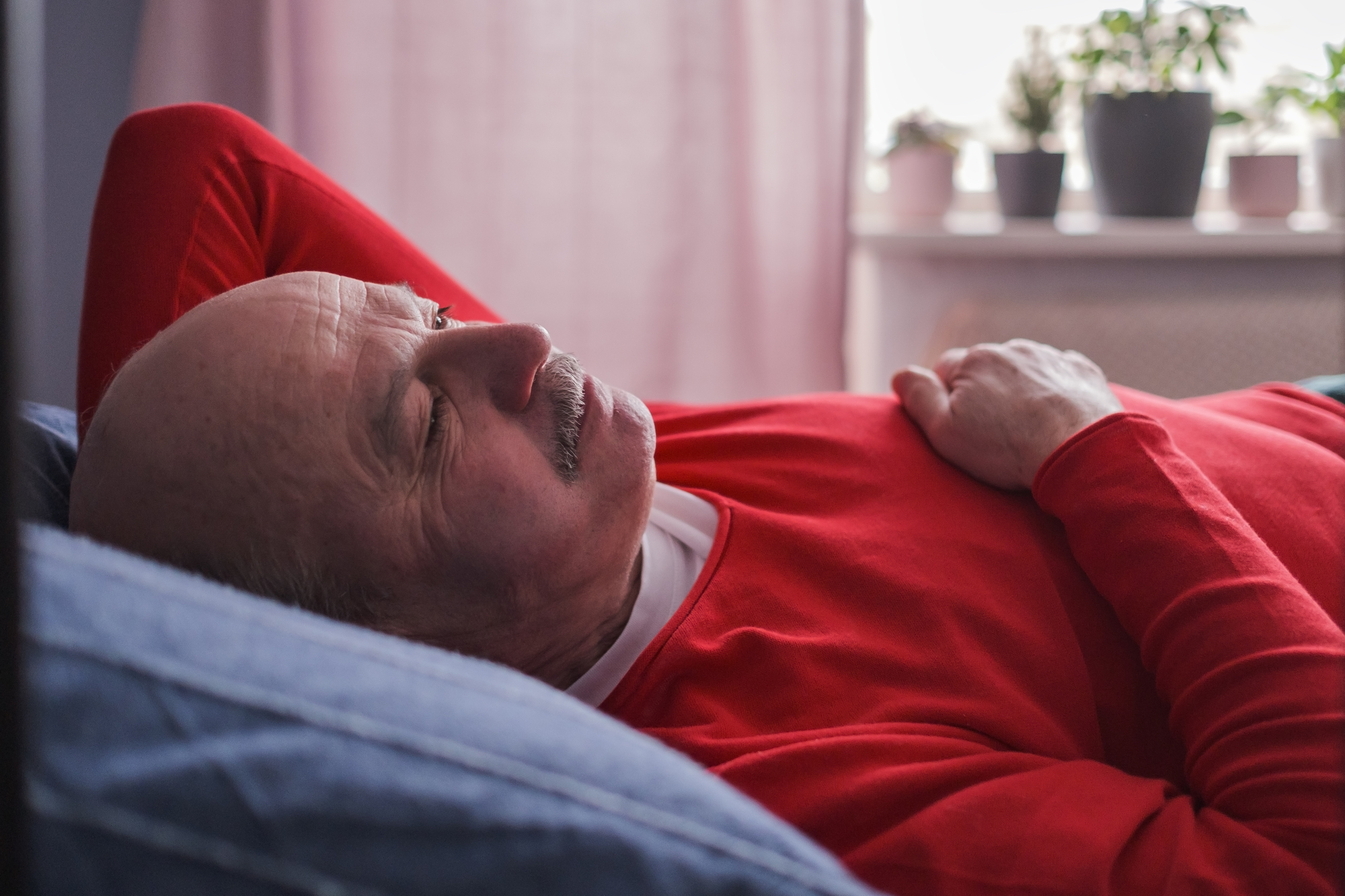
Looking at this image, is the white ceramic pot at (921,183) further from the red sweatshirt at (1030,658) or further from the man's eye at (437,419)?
the man's eye at (437,419)

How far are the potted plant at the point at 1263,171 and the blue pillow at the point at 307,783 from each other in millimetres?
2257

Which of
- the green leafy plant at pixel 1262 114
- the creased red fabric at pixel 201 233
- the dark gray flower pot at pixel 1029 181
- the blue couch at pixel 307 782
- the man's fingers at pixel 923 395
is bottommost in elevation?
the blue couch at pixel 307 782

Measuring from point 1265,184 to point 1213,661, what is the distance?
189cm

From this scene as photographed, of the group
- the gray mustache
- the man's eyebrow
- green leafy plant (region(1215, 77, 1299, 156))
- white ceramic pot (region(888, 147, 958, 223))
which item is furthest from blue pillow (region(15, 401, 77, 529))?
green leafy plant (region(1215, 77, 1299, 156))

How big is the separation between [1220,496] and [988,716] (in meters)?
0.30

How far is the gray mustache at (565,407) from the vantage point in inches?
30.8

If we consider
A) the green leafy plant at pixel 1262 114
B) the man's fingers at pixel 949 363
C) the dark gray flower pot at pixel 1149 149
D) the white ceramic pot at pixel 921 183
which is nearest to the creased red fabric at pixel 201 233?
the man's fingers at pixel 949 363

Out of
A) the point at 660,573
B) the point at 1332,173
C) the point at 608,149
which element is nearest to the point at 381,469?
the point at 660,573

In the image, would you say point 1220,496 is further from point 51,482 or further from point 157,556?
point 51,482

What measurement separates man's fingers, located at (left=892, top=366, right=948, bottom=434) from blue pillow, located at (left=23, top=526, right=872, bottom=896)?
2.10 feet

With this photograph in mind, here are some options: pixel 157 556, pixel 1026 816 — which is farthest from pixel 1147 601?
pixel 157 556

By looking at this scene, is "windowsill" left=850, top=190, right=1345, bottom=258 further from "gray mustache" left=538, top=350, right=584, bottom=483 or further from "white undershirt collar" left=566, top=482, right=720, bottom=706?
"gray mustache" left=538, top=350, right=584, bottom=483

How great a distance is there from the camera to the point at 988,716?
743 mm

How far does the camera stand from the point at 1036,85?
2.23 m
